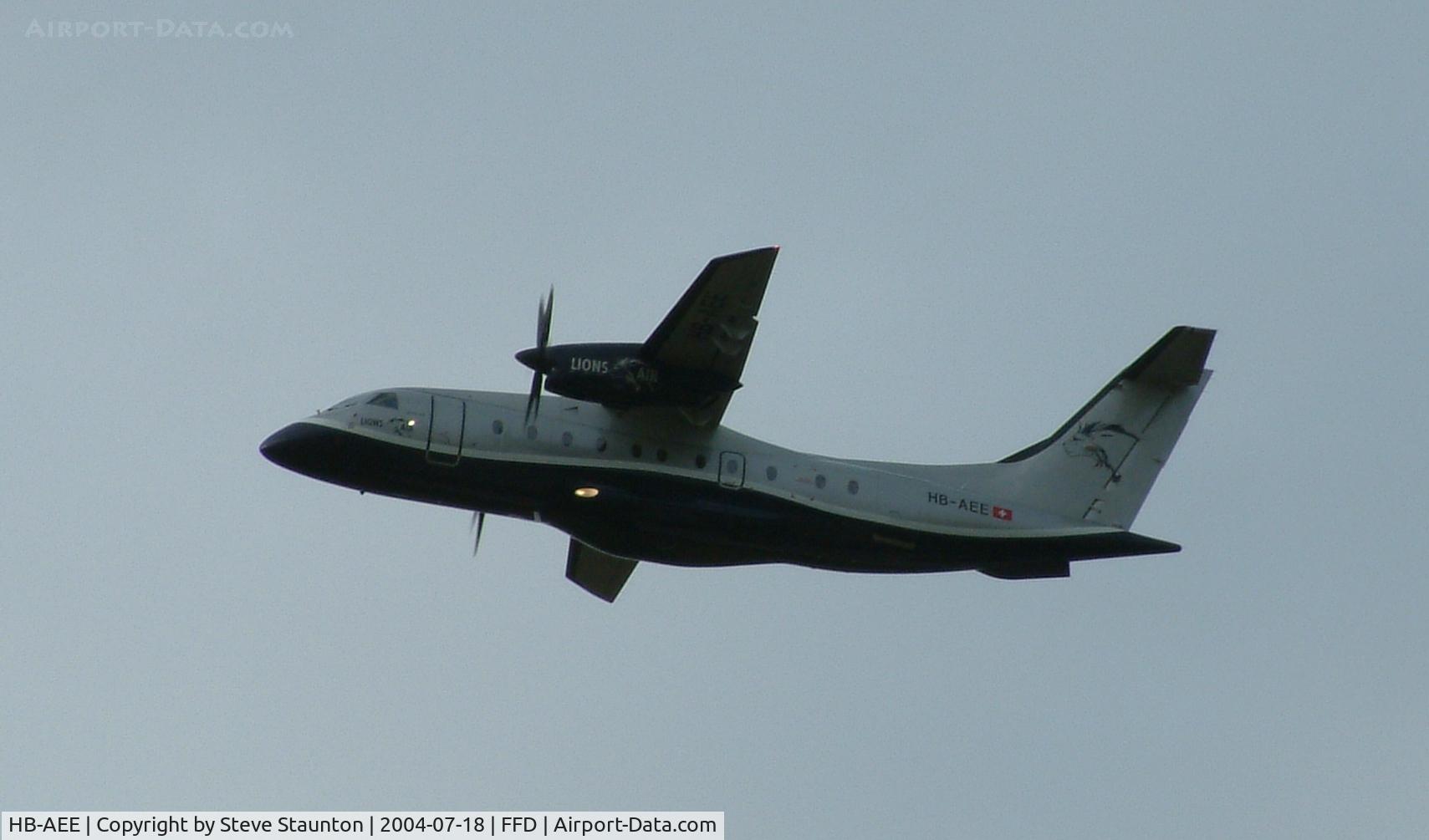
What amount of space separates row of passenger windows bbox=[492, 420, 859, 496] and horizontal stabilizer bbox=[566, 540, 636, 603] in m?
4.20

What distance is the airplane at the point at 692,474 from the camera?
2445 cm

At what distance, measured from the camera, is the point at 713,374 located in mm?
24750

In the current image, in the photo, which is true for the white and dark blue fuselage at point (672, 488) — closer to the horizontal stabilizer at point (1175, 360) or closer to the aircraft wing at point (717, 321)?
the aircraft wing at point (717, 321)

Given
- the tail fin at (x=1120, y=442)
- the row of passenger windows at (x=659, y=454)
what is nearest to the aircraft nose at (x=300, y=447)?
the row of passenger windows at (x=659, y=454)

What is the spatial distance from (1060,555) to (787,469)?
4355 mm

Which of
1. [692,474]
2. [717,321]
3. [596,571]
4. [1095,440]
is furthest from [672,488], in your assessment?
[1095,440]

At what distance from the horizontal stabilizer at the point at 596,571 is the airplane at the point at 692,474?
127 inches

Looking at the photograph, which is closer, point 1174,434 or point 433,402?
point 433,402

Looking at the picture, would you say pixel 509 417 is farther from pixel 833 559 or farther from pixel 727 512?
pixel 833 559

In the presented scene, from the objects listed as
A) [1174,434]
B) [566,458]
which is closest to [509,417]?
[566,458]

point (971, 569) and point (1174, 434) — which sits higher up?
point (1174, 434)

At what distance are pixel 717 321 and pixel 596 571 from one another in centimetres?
659

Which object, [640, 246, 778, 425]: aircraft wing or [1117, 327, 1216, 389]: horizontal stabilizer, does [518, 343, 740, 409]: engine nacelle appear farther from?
[1117, 327, 1216, 389]: horizontal stabilizer

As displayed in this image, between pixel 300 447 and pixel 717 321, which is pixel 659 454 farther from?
pixel 300 447
